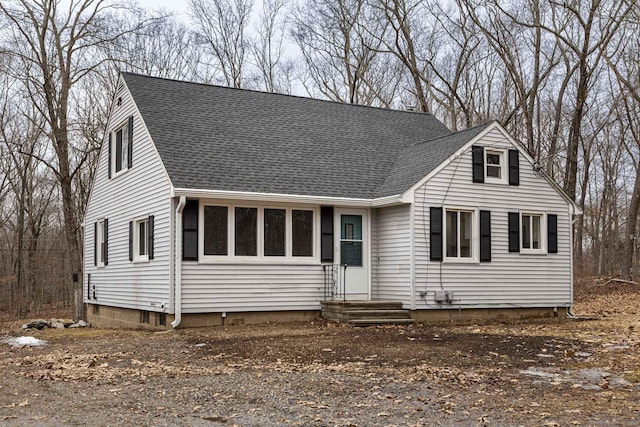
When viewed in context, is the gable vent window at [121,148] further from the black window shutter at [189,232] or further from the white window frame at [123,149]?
the black window shutter at [189,232]

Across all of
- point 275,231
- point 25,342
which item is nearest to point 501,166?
point 275,231

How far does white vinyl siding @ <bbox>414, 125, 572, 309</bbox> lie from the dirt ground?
2.26 meters

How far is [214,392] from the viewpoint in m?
7.94

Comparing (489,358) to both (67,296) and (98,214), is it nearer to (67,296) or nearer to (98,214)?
(98,214)

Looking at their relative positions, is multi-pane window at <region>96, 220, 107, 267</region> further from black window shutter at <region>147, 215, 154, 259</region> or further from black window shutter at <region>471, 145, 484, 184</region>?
black window shutter at <region>471, 145, 484, 184</region>

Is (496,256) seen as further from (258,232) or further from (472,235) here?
(258,232)

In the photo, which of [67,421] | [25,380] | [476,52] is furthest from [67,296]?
[67,421]

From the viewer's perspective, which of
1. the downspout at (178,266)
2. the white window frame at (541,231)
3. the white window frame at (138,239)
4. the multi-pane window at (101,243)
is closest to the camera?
the downspout at (178,266)

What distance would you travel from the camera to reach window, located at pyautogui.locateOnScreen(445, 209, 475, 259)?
54.6ft

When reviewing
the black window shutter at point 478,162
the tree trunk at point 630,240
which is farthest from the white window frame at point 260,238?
the tree trunk at point 630,240

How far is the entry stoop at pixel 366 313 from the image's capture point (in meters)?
15.3

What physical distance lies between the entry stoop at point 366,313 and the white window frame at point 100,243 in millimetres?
7243

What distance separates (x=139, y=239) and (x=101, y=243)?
360 cm

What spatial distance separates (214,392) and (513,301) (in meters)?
11.2
